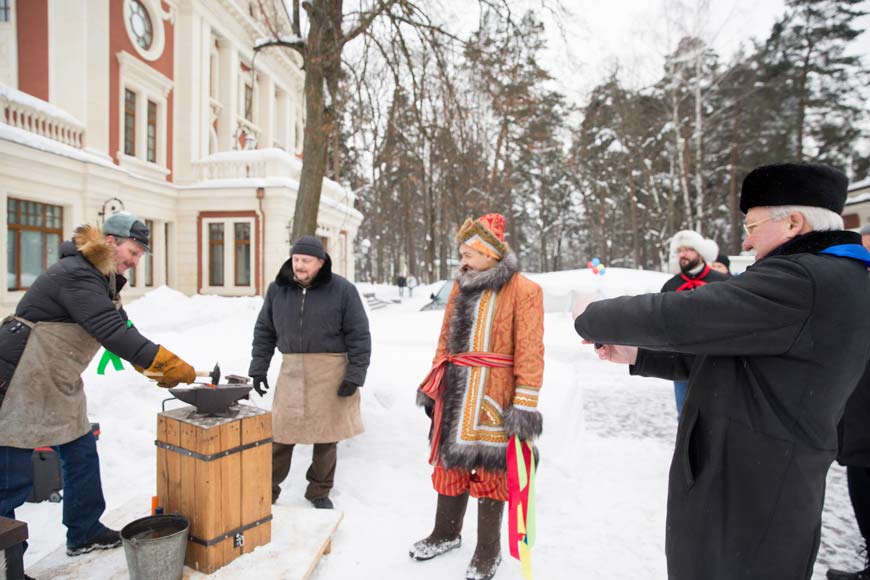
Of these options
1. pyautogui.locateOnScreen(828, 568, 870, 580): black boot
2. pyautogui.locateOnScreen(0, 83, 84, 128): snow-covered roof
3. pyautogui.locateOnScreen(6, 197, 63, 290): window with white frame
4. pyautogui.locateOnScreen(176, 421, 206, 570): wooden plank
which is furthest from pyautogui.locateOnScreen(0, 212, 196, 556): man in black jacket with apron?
pyautogui.locateOnScreen(0, 83, 84, 128): snow-covered roof

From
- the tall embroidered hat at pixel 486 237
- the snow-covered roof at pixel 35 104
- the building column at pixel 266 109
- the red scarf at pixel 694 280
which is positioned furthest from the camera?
the building column at pixel 266 109

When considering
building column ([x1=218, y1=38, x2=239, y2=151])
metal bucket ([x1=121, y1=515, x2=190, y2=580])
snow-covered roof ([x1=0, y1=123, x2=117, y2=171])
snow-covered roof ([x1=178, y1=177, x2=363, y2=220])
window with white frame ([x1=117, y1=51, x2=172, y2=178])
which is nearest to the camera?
metal bucket ([x1=121, y1=515, x2=190, y2=580])

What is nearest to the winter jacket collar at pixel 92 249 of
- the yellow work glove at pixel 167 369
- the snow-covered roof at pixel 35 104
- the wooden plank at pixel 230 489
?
the yellow work glove at pixel 167 369

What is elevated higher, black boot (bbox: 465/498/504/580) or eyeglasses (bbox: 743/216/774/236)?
eyeglasses (bbox: 743/216/774/236)

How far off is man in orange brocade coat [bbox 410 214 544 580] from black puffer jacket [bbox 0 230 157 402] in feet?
5.12

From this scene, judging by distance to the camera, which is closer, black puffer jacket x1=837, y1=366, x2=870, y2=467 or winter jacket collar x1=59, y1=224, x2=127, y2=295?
winter jacket collar x1=59, y1=224, x2=127, y2=295

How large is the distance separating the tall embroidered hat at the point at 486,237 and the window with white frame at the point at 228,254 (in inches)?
666

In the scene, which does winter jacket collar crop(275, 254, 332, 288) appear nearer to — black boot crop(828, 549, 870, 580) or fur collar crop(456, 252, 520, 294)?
fur collar crop(456, 252, 520, 294)

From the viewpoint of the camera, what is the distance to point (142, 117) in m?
17.4

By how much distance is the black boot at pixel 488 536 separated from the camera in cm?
286

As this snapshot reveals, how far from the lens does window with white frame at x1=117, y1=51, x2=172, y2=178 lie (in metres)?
16.4

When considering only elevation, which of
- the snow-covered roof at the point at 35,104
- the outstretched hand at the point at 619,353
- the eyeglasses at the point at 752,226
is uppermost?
the snow-covered roof at the point at 35,104

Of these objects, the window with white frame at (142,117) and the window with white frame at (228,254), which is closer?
the window with white frame at (142,117)

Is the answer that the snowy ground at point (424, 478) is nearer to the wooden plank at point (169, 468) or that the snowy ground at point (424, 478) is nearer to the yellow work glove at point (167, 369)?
the wooden plank at point (169, 468)
